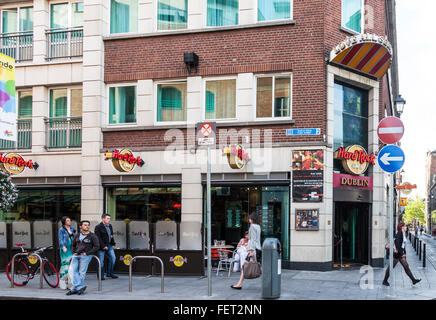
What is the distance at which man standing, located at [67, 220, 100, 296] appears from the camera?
10.7 meters

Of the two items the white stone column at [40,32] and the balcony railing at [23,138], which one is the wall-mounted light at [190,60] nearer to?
the white stone column at [40,32]

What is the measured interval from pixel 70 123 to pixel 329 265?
397 inches

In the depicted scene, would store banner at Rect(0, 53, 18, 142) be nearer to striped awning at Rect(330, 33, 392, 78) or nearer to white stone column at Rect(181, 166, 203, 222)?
white stone column at Rect(181, 166, 203, 222)

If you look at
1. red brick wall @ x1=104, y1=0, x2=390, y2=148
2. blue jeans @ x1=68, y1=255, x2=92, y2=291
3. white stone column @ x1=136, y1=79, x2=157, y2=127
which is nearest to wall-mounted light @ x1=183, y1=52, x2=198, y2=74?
red brick wall @ x1=104, y1=0, x2=390, y2=148

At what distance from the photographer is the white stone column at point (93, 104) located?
54.2 ft

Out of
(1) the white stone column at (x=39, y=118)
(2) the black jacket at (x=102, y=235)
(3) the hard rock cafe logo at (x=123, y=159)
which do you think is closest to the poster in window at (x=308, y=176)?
(3) the hard rock cafe logo at (x=123, y=159)

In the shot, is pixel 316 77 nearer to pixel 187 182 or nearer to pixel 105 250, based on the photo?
pixel 187 182

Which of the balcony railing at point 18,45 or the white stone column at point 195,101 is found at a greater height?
the balcony railing at point 18,45

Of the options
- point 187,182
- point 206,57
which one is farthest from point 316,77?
point 187,182

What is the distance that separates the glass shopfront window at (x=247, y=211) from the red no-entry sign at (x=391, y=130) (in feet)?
16.7

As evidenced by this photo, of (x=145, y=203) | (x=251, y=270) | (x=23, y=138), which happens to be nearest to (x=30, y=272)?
(x=145, y=203)

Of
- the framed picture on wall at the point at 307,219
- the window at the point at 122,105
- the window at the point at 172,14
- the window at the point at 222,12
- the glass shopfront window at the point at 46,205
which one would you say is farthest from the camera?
the glass shopfront window at the point at 46,205

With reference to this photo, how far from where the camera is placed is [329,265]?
14.7 m

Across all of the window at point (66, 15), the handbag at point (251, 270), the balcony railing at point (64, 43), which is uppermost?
the window at point (66, 15)
